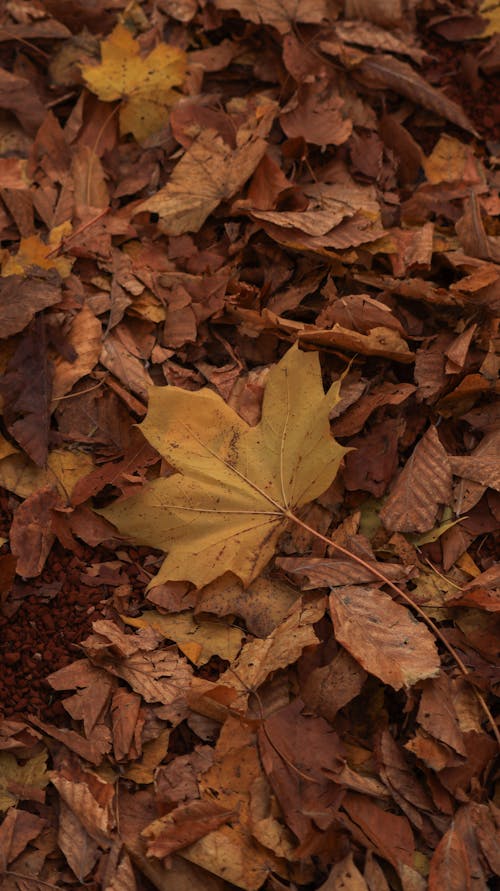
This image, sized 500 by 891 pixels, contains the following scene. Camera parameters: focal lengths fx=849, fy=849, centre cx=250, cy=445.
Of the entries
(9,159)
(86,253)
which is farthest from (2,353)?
(9,159)

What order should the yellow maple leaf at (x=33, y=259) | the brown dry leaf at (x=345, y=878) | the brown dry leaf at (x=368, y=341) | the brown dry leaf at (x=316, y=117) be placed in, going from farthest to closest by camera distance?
the brown dry leaf at (x=316, y=117) → the yellow maple leaf at (x=33, y=259) → the brown dry leaf at (x=368, y=341) → the brown dry leaf at (x=345, y=878)

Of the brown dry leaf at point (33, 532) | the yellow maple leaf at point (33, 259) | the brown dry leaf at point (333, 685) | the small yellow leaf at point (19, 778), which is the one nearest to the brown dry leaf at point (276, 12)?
the yellow maple leaf at point (33, 259)

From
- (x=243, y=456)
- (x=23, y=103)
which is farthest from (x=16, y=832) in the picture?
(x=23, y=103)

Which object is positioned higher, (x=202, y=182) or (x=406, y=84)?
(x=406, y=84)

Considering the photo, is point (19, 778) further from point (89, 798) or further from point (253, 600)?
point (253, 600)

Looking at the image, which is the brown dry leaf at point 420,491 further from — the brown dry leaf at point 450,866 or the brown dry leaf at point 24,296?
the brown dry leaf at point 24,296

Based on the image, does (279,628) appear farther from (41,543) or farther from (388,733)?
(41,543)
